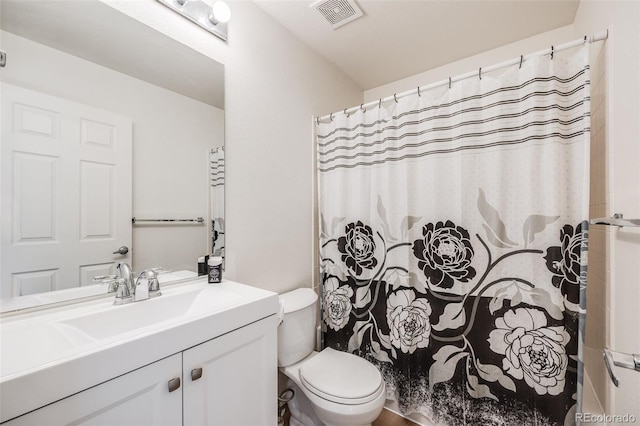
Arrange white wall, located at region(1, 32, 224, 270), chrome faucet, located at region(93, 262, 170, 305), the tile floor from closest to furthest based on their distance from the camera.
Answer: white wall, located at region(1, 32, 224, 270), chrome faucet, located at region(93, 262, 170, 305), the tile floor

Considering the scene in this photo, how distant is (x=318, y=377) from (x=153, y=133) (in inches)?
55.7

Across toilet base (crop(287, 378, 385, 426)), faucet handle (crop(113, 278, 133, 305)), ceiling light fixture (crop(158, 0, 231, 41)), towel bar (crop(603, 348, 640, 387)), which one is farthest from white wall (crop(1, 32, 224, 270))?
towel bar (crop(603, 348, 640, 387))

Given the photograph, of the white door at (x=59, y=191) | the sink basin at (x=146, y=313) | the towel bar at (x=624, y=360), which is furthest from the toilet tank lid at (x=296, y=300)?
the towel bar at (x=624, y=360)

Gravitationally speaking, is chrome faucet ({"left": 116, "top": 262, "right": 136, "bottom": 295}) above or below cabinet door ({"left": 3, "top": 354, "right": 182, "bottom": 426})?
above

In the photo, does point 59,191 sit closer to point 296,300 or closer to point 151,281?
point 151,281

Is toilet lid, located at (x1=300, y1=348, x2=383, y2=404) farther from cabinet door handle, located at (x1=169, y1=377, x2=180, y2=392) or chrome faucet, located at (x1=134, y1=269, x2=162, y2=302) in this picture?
chrome faucet, located at (x1=134, y1=269, x2=162, y2=302)

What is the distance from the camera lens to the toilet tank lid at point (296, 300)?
146 cm

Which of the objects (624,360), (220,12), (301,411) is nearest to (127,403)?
(301,411)

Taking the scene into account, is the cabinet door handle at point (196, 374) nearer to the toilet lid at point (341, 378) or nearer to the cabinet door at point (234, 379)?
the cabinet door at point (234, 379)

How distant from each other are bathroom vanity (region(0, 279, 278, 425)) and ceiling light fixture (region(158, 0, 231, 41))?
50.1 inches

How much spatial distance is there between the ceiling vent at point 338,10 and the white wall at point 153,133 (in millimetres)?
846

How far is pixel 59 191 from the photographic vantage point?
92 cm

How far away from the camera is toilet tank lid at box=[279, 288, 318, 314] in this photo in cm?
146

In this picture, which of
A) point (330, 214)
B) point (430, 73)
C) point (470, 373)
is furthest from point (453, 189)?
point (430, 73)
